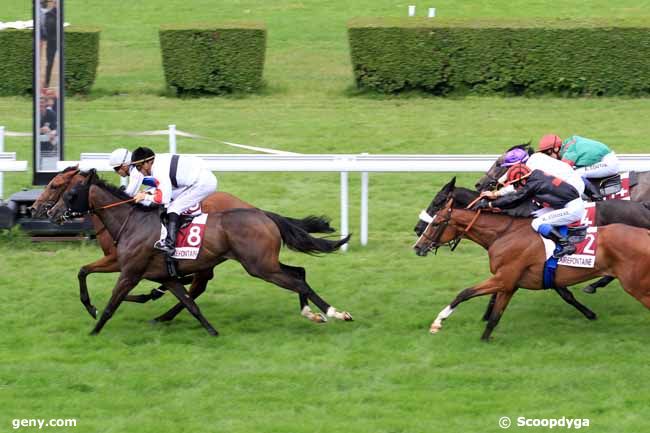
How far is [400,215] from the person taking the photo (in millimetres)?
11172

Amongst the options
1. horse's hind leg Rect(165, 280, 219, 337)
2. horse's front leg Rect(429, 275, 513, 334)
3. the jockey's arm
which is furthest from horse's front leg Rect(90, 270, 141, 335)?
horse's front leg Rect(429, 275, 513, 334)

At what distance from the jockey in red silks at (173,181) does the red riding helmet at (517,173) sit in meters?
2.15

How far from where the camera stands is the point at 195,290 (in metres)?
8.52

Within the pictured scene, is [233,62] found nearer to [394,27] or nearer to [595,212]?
[394,27]

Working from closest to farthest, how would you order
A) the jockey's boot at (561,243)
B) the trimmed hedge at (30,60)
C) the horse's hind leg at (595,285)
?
1. the jockey's boot at (561,243)
2. the horse's hind leg at (595,285)
3. the trimmed hedge at (30,60)

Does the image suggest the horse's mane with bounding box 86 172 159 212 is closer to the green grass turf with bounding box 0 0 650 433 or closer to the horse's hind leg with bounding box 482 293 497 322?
the green grass turf with bounding box 0 0 650 433

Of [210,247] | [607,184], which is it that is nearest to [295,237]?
[210,247]

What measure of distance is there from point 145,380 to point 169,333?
0.98 meters

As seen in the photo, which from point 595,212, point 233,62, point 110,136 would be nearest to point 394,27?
point 233,62

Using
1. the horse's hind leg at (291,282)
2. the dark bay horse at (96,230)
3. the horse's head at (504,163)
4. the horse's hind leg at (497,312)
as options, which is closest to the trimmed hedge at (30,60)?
the dark bay horse at (96,230)

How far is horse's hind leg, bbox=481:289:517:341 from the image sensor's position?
7777 mm

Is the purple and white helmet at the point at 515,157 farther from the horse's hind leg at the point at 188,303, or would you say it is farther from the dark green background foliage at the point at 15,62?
the dark green background foliage at the point at 15,62

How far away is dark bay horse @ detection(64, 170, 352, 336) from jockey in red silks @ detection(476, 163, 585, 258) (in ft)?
4.60

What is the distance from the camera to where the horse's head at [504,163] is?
8445 millimetres
